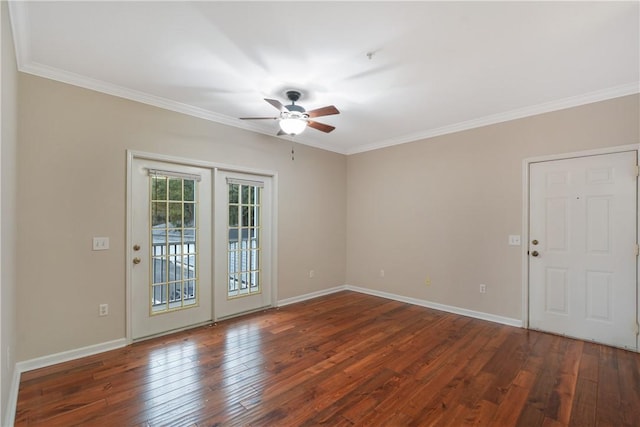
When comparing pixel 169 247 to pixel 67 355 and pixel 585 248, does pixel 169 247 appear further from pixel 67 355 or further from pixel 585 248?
pixel 585 248

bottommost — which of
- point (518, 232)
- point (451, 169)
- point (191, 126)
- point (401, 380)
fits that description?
point (401, 380)

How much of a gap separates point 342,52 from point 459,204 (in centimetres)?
290

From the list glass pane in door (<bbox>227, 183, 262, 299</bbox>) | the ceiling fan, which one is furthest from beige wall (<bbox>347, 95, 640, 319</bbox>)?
the ceiling fan

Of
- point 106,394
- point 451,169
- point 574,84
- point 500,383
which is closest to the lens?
point 106,394

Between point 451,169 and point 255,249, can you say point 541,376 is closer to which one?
point 451,169

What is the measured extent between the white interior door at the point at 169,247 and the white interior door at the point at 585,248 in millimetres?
4223

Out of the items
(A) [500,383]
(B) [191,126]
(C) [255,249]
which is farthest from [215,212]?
(A) [500,383]

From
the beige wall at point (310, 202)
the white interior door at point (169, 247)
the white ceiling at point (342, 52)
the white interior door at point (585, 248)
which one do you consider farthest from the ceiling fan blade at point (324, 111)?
the white interior door at point (585, 248)

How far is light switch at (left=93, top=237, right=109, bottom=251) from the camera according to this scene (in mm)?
→ 2967

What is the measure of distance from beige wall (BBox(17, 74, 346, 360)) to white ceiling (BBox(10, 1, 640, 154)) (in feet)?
0.76

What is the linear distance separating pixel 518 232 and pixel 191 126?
441cm

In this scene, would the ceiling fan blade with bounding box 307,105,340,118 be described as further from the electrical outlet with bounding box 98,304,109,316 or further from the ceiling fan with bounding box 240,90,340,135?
the electrical outlet with bounding box 98,304,109,316

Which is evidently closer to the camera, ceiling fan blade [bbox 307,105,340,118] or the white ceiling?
the white ceiling

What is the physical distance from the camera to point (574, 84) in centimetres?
300
